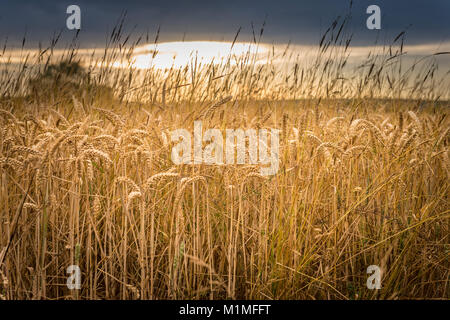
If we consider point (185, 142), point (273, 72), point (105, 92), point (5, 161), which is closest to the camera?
point (5, 161)

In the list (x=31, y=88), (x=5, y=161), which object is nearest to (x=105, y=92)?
(x=31, y=88)

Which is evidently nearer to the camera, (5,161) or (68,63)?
(5,161)

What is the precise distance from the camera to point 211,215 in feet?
6.63

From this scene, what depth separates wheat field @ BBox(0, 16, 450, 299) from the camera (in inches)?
Result: 61.2

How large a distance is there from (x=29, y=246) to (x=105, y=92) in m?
1.82

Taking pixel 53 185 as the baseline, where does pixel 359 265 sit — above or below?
below

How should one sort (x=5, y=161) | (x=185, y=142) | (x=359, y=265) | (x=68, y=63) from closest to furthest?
(x=5, y=161) < (x=359, y=265) < (x=185, y=142) < (x=68, y=63)

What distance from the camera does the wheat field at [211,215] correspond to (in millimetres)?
1556

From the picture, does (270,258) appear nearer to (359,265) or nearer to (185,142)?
(359,265)

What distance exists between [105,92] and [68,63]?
0.40 m

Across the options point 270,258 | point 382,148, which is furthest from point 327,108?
point 270,258

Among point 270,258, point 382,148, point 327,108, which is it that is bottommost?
point 270,258

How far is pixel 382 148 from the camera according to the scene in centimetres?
212
